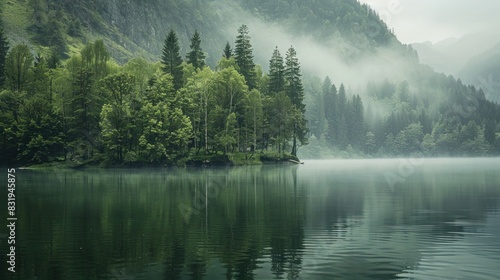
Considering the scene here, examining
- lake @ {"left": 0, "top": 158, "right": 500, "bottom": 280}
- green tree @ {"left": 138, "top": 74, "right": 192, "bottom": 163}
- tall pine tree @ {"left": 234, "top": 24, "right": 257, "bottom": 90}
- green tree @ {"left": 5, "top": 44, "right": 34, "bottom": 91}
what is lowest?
lake @ {"left": 0, "top": 158, "right": 500, "bottom": 280}

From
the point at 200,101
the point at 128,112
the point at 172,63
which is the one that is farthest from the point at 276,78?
the point at 128,112

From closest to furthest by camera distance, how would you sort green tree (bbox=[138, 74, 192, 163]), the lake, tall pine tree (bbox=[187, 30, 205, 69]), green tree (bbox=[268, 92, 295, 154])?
1. the lake
2. green tree (bbox=[138, 74, 192, 163])
3. green tree (bbox=[268, 92, 295, 154])
4. tall pine tree (bbox=[187, 30, 205, 69])

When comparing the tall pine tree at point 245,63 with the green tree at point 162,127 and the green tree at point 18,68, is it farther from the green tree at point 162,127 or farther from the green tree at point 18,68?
the green tree at point 18,68

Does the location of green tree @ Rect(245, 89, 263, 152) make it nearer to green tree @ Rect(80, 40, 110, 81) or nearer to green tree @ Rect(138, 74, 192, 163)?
green tree @ Rect(138, 74, 192, 163)

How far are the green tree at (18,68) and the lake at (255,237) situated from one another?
8145cm

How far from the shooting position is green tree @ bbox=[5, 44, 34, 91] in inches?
4779

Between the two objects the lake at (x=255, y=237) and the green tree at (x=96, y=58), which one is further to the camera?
the green tree at (x=96, y=58)

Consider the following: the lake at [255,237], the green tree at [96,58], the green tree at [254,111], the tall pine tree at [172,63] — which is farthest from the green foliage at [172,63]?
the lake at [255,237]

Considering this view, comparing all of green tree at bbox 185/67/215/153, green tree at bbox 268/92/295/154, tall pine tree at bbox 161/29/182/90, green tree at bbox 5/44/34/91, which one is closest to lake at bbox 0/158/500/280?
green tree at bbox 185/67/215/153

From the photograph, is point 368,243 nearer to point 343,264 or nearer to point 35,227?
point 343,264

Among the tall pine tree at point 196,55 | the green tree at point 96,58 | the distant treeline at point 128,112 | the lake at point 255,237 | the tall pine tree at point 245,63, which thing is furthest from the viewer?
the tall pine tree at point 196,55

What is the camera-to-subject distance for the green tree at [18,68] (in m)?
121

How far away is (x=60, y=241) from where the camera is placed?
27078 millimetres

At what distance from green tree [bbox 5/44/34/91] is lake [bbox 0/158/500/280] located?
8145cm
